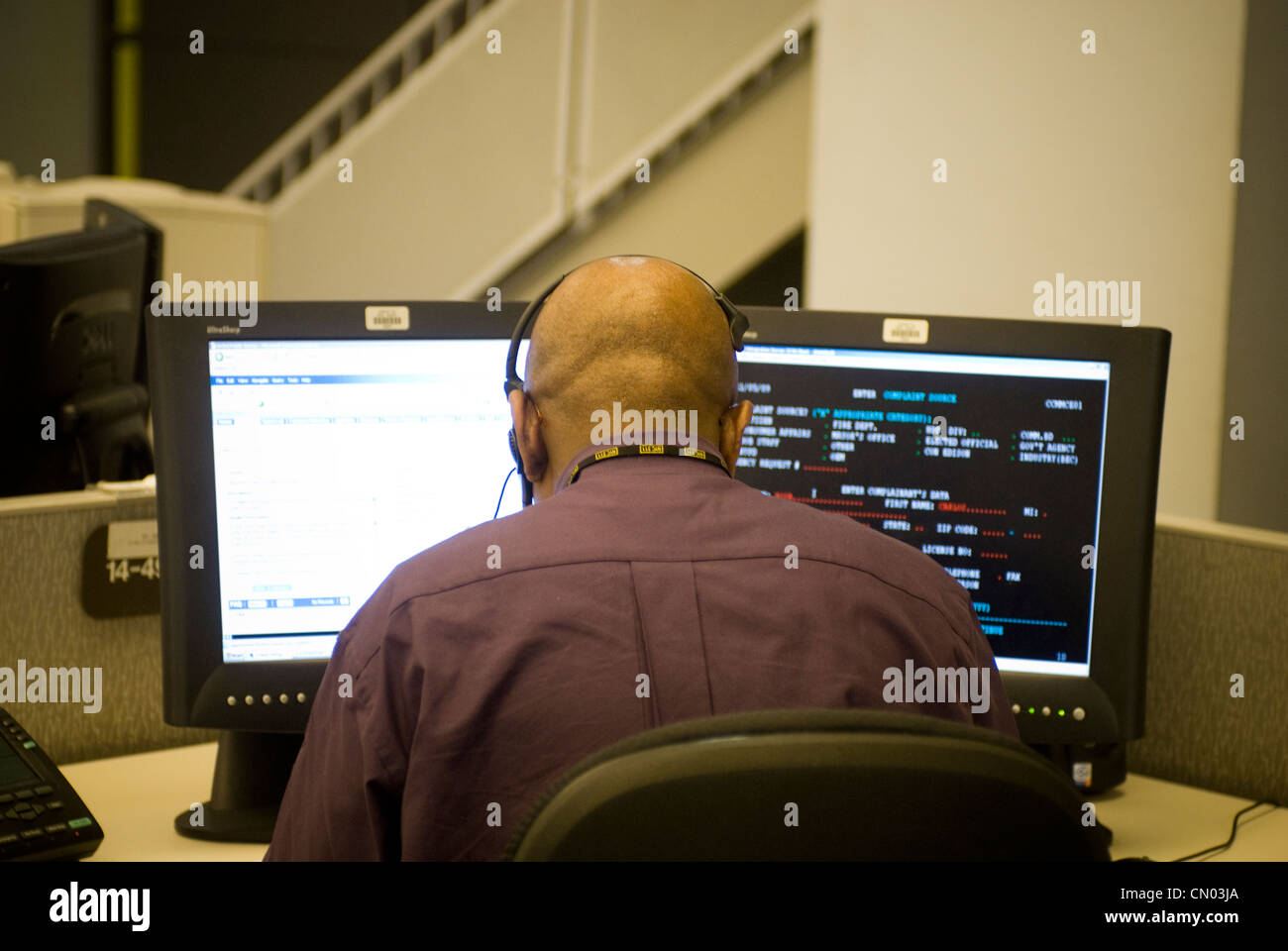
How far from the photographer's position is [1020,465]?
127 cm

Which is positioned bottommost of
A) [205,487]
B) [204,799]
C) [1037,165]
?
[204,799]

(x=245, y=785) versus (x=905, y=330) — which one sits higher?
(x=905, y=330)

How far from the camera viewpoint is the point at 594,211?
3.99 meters

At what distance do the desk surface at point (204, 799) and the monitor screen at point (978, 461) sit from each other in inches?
8.5

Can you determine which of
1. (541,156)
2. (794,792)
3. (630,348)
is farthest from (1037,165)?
(541,156)

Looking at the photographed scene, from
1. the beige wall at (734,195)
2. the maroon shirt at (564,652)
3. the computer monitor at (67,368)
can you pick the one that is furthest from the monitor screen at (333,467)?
the beige wall at (734,195)

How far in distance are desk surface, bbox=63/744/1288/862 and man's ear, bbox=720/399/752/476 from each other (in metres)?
0.62

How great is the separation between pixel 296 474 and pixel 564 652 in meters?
0.51

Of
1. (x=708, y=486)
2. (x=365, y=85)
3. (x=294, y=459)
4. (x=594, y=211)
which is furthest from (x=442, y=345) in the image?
(x=365, y=85)

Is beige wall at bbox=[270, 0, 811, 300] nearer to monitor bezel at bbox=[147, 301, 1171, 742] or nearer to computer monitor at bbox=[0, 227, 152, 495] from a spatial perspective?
computer monitor at bbox=[0, 227, 152, 495]

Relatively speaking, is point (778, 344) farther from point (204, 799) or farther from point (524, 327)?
point (204, 799)

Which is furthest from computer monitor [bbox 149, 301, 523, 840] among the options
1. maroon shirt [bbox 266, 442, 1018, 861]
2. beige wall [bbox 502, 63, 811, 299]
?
beige wall [bbox 502, 63, 811, 299]

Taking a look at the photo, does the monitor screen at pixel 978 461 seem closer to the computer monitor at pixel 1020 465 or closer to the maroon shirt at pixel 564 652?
the computer monitor at pixel 1020 465

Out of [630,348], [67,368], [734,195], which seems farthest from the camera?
[734,195]
